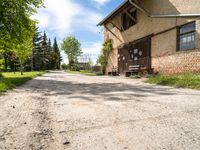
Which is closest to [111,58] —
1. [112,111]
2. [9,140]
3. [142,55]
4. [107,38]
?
[107,38]

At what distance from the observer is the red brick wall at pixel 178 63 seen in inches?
561

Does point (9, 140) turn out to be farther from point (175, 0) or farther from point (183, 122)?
point (175, 0)

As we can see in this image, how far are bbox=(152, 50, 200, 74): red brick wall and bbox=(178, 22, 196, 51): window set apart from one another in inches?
15.7

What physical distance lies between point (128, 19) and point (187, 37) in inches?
430

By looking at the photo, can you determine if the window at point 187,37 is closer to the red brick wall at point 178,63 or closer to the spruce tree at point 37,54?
the red brick wall at point 178,63

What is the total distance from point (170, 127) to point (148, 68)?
15849 mm

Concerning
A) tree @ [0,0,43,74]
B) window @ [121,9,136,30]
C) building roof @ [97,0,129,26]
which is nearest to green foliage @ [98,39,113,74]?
building roof @ [97,0,129,26]

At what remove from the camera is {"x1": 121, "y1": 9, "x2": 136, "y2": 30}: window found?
2261 centimetres

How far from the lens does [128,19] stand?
2512cm

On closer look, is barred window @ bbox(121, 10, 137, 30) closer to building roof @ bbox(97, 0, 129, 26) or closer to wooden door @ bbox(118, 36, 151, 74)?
building roof @ bbox(97, 0, 129, 26)

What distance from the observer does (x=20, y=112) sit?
5297mm

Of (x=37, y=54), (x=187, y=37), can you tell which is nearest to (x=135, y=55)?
Result: (x=187, y=37)

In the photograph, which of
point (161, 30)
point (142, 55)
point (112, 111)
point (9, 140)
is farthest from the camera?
point (142, 55)

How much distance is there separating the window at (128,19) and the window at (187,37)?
24.2 feet
